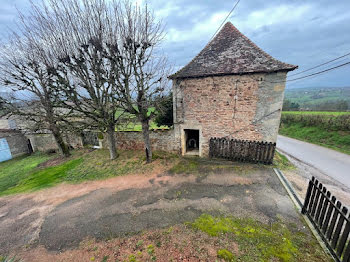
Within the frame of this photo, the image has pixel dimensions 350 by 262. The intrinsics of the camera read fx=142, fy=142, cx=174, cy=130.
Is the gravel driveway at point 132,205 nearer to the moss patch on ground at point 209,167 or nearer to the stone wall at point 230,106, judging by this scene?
the moss patch on ground at point 209,167

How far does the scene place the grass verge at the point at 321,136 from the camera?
13572 mm

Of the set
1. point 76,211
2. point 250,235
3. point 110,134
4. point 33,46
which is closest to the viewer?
point 250,235

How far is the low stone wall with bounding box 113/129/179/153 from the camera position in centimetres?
988

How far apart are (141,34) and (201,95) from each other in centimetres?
441

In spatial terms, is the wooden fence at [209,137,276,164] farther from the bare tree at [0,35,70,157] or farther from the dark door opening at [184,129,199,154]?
the bare tree at [0,35,70,157]

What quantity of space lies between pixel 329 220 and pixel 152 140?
8.90 metres

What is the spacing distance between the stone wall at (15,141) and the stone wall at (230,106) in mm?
19925

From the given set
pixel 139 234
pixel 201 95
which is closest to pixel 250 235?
pixel 139 234

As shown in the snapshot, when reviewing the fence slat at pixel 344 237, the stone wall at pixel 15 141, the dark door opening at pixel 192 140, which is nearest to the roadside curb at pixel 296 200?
the fence slat at pixel 344 237

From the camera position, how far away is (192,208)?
489 cm

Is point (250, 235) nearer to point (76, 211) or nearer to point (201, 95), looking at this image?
point (76, 211)

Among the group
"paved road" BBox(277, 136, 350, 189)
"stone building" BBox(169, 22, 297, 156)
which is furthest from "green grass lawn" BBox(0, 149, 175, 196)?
"paved road" BBox(277, 136, 350, 189)

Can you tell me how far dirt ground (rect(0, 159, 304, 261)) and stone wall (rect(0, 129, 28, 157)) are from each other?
45.6 feet

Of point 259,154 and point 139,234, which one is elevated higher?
point 259,154
